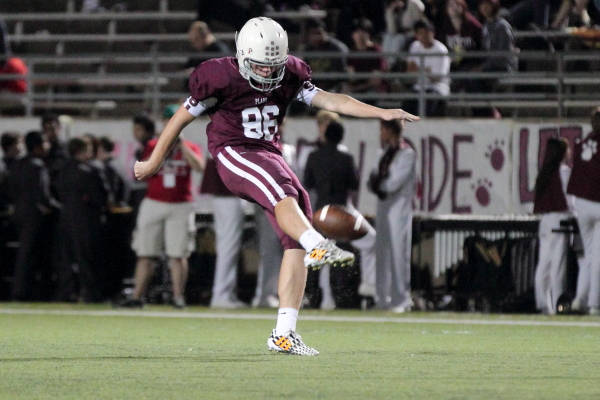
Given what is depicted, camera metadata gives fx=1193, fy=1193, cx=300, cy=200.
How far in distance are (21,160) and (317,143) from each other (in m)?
3.48

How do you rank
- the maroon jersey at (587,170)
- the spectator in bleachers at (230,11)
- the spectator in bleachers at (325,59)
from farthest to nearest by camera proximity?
1. the spectator in bleachers at (230,11)
2. the spectator in bleachers at (325,59)
3. the maroon jersey at (587,170)

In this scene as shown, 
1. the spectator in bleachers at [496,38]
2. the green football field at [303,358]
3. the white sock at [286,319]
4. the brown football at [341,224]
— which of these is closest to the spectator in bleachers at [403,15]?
the spectator in bleachers at [496,38]

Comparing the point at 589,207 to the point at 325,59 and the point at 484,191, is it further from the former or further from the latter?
the point at 325,59

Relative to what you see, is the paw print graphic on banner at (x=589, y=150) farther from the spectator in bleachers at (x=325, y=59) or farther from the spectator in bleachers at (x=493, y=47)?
the spectator in bleachers at (x=325, y=59)

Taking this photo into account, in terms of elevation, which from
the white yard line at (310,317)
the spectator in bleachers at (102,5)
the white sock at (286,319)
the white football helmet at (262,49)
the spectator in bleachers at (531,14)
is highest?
the spectator in bleachers at (102,5)

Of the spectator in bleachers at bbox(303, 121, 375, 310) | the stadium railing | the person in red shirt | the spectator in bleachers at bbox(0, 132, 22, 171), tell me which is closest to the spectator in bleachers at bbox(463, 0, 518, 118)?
the stadium railing

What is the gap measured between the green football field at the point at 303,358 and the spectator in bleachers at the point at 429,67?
3.75 m

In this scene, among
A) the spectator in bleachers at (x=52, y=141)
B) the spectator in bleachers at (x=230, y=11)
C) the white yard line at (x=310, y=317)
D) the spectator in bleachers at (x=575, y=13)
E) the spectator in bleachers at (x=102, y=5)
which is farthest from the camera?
the spectator in bleachers at (x=102, y=5)

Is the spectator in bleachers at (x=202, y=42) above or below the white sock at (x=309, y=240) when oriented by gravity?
above

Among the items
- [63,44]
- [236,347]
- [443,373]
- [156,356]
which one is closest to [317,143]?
[236,347]

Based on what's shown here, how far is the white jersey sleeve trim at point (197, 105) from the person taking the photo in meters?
7.38

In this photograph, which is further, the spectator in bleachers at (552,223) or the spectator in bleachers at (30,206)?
the spectator in bleachers at (30,206)

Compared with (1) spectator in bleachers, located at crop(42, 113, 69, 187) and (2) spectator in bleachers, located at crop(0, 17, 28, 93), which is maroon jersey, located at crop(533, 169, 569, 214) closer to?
(1) spectator in bleachers, located at crop(42, 113, 69, 187)

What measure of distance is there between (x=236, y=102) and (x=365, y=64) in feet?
27.6
